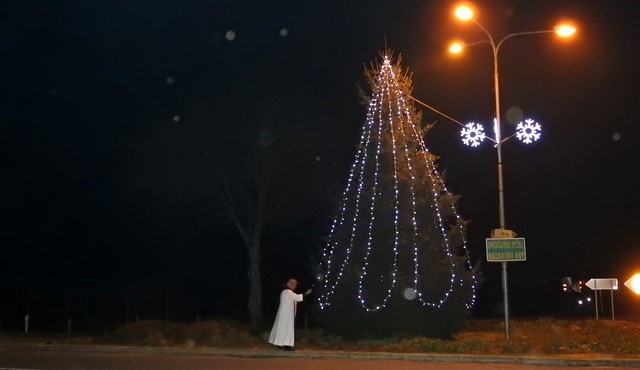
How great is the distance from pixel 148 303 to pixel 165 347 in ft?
65.5

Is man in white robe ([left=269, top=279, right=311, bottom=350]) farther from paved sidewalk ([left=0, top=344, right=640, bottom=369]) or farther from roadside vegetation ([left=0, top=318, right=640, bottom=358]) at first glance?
roadside vegetation ([left=0, top=318, right=640, bottom=358])

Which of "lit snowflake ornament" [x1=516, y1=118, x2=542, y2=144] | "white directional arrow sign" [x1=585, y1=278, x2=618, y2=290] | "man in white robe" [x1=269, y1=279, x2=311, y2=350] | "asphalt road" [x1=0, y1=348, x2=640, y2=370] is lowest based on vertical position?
"asphalt road" [x1=0, y1=348, x2=640, y2=370]

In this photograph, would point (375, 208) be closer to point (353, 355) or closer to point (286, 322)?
point (286, 322)

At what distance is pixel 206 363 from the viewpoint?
55.2 feet

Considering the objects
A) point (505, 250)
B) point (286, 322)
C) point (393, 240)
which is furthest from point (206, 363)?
point (505, 250)

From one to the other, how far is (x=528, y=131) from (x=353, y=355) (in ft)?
23.5

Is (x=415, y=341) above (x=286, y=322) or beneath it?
beneath

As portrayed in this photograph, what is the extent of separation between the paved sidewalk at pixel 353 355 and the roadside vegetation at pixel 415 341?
0.68 metres

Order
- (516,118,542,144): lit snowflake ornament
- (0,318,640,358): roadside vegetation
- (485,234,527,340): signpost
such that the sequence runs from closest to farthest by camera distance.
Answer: (0,318,640,358): roadside vegetation < (485,234,527,340): signpost < (516,118,542,144): lit snowflake ornament

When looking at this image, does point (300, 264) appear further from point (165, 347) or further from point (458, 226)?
point (165, 347)

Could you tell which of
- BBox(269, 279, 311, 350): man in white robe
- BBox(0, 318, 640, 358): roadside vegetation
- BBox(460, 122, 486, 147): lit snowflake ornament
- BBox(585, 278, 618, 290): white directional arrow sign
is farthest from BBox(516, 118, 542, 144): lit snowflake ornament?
BBox(585, 278, 618, 290): white directional arrow sign

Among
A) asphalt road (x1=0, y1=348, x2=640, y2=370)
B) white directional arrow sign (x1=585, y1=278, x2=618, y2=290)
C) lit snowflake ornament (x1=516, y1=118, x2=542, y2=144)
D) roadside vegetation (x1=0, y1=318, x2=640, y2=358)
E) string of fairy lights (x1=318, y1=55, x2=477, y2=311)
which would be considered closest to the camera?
asphalt road (x1=0, y1=348, x2=640, y2=370)

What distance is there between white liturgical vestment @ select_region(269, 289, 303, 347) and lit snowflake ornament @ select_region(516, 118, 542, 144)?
6869 mm

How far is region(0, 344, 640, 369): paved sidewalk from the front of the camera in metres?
16.3
